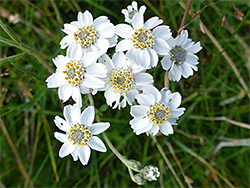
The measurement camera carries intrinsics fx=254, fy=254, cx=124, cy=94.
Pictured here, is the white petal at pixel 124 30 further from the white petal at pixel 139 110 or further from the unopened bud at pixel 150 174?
the unopened bud at pixel 150 174

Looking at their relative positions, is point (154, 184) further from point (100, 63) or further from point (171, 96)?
point (100, 63)

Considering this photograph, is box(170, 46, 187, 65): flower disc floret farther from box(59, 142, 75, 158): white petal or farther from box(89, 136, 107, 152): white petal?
box(59, 142, 75, 158): white petal

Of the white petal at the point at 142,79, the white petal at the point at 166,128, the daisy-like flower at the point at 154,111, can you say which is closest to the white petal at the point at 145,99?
the daisy-like flower at the point at 154,111

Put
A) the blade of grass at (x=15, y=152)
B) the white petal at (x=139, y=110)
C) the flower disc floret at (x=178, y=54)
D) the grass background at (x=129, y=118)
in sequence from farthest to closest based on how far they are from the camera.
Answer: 1. the grass background at (x=129, y=118)
2. the blade of grass at (x=15, y=152)
3. the flower disc floret at (x=178, y=54)
4. the white petal at (x=139, y=110)

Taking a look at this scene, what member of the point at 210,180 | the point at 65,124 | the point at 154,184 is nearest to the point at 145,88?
the point at 65,124

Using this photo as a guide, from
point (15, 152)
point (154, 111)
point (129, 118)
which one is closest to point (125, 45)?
point (154, 111)

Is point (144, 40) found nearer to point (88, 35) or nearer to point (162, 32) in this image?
point (162, 32)

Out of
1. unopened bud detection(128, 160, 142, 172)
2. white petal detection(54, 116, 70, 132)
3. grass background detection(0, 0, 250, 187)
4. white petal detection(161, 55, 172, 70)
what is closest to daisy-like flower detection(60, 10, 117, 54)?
white petal detection(161, 55, 172, 70)
